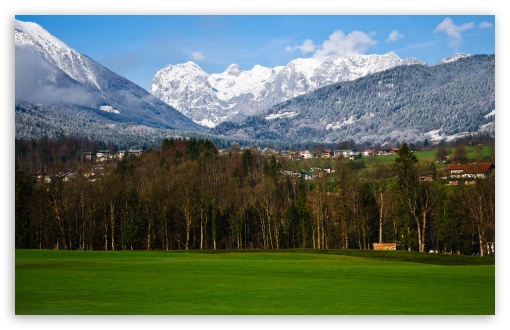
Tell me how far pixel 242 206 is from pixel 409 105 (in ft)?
81.8

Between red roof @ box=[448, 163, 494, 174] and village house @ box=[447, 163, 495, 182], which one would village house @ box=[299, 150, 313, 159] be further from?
red roof @ box=[448, 163, 494, 174]

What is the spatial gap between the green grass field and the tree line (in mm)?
6940

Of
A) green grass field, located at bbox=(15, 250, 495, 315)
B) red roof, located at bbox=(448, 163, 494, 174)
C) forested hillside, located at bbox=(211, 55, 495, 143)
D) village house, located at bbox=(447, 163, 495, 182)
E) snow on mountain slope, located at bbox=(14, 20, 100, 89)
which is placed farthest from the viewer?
forested hillside, located at bbox=(211, 55, 495, 143)

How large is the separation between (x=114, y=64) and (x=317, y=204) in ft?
69.8

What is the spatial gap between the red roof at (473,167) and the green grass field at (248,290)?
3.21 m

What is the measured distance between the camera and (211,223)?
132 ft

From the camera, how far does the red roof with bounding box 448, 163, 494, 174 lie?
71.8ft

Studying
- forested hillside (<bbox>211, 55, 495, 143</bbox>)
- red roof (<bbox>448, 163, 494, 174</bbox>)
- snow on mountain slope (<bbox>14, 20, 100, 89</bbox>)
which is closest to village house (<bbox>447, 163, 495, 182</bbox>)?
red roof (<bbox>448, 163, 494, 174</bbox>)

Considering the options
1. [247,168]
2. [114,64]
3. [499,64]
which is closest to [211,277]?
[114,64]

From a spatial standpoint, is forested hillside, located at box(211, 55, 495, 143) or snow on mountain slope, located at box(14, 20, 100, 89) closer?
snow on mountain slope, located at box(14, 20, 100, 89)

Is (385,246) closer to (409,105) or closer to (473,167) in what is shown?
(473,167)

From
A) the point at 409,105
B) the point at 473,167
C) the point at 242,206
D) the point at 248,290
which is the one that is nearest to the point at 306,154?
the point at 242,206

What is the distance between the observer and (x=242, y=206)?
42875mm

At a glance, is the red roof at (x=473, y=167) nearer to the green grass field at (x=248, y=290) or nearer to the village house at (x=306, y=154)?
Result: the green grass field at (x=248, y=290)
